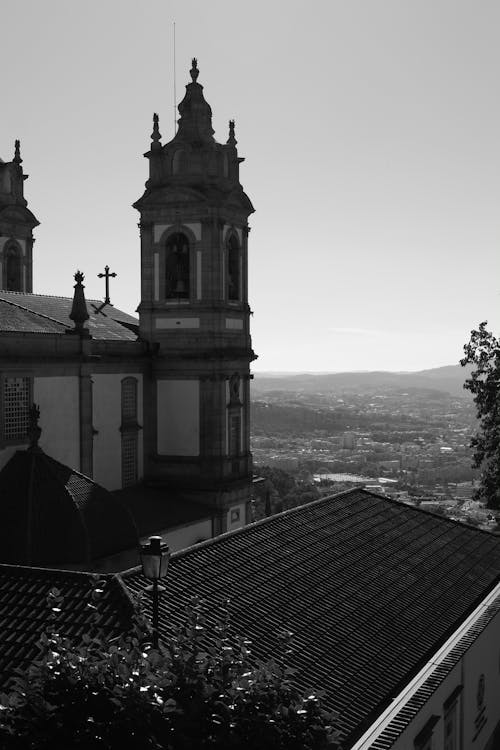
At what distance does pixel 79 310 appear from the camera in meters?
23.0

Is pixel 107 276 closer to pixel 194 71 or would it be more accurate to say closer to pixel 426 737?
pixel 194 71

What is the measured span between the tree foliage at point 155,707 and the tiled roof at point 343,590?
3.42 m

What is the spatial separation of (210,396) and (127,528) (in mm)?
9157

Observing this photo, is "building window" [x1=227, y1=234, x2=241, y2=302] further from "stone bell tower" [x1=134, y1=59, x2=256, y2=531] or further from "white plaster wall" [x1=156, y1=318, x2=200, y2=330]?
"white plaster wall" [x1=156, y1=318, x2=200, y2=330]

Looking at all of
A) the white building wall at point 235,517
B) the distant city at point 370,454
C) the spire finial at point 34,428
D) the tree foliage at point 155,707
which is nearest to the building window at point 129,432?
the white building wall at point 235,517

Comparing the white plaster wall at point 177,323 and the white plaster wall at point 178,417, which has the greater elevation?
the white plaster wall at point 177,323

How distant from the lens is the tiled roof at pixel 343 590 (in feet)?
38.9

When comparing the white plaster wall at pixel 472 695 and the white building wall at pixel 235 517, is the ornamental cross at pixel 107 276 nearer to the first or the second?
the white building wall at pixel 235 517

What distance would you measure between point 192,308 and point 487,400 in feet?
33.3

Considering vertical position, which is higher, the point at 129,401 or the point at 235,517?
the point at 129,401

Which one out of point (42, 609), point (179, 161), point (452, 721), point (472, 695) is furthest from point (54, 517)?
point (179, 161)

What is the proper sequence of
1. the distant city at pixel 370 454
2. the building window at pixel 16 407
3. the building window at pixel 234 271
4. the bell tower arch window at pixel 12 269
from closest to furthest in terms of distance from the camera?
the building window at pixel 16 407 → the building window at pixel 234 271 → the bell tower arch window at pixel 12 269 → the distant city at pixel 370 454

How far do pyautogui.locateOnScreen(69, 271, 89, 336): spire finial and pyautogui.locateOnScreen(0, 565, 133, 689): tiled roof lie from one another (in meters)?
11.6

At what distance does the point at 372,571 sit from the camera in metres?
16.0
